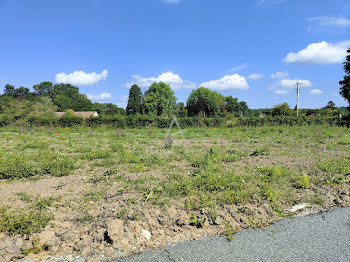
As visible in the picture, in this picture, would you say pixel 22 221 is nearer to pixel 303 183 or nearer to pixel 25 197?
pixel 25 197

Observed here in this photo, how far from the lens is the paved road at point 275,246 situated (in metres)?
2.71

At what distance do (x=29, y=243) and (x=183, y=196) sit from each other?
7.94 feet

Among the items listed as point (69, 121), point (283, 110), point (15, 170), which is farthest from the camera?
point (283, 110)

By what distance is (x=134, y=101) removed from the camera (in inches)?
2344

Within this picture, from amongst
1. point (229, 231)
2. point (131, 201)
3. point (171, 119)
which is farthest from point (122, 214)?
point (171, 119)

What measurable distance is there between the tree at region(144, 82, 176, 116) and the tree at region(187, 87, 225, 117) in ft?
27.0

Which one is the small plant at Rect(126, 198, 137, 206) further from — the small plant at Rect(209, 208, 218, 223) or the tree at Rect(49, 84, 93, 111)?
the tree at Rect(49, 84, 93, 111)

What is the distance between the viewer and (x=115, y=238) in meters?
2.95

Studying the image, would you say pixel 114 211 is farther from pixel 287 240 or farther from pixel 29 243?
pixel 287 240

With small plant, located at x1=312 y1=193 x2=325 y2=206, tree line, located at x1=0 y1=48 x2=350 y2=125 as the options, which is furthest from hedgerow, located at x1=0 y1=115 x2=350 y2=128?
small plant, located at x1=312 y1=193 x2=325 y2=206

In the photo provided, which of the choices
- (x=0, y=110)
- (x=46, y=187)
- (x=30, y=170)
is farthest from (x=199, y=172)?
(x=0, y=110)

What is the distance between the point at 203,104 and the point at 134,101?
1897 centimetres

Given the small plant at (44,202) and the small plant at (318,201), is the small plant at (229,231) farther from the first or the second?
the small plant at (44,202)

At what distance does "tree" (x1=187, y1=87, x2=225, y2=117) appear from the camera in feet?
198
